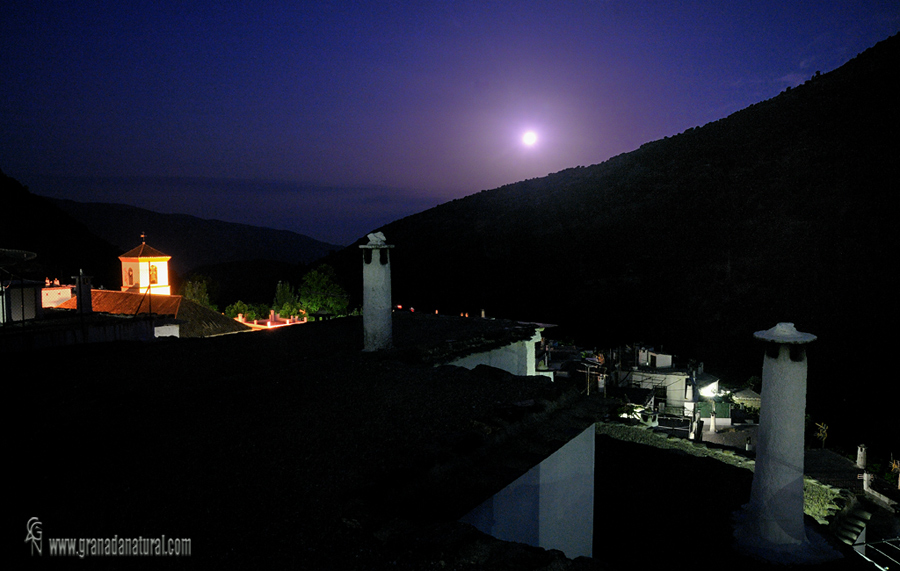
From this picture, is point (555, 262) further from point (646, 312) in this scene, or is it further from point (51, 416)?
point (51, 416)

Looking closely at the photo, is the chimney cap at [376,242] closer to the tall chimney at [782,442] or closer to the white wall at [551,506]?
the white wall at [551,506]

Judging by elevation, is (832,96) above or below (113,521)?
above

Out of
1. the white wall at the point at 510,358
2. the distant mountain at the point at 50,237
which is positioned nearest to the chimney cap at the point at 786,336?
the white wall at the point at 510,358

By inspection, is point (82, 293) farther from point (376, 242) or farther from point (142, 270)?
point (142, 270)

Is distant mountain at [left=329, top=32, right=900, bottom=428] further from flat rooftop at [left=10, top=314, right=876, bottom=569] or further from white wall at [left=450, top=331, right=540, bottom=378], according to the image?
flat rooftop at [left=10, top=314, right=876, bottom=569]

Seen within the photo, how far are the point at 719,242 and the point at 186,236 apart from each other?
4560 inches

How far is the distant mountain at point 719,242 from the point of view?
45438 mm

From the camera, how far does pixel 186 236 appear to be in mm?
123688

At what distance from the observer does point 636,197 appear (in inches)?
2520

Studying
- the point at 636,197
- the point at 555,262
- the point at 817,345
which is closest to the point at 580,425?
Result: the point at 817,345

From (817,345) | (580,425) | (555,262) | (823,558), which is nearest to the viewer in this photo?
(580,425)

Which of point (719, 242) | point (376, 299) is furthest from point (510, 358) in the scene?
point (719, 242)

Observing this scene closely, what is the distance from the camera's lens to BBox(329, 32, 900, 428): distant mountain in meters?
45.4

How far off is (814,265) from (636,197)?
2131 centimetres
